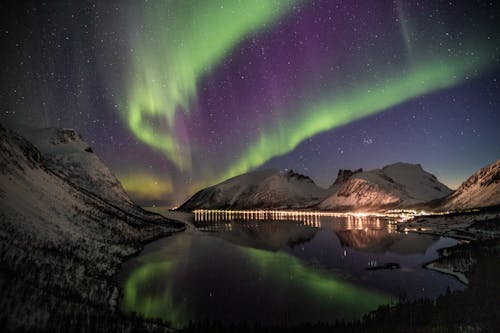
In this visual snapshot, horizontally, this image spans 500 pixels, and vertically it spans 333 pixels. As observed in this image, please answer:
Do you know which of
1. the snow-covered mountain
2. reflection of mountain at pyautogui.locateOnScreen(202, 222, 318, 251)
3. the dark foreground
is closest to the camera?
the dark foreground

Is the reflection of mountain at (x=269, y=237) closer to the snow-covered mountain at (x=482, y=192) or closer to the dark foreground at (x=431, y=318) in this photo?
the dark foreground at (x=431, y=318)

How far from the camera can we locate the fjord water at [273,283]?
25.9 metres

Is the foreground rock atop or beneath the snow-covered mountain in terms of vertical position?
beneath

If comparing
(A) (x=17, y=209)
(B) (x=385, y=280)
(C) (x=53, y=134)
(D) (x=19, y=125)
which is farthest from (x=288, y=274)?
(D) (x=19, y=125)

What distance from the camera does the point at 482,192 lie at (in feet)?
571

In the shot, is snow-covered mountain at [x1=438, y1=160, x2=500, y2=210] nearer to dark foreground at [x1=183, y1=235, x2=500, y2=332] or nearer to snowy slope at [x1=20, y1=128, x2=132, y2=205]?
dark foreground at [x1=183, y1=235, x2=500, y2=332]

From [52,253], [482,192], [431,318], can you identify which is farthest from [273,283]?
[482,192]

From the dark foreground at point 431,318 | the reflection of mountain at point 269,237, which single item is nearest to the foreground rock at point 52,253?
the dark foreground at point 431,318

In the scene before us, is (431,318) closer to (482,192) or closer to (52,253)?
(52,253)

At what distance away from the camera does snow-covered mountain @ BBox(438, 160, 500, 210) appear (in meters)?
160

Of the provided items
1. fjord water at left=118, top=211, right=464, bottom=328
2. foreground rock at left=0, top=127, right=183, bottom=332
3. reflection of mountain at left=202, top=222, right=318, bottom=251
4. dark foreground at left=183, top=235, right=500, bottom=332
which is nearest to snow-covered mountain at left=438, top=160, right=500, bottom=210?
reflection of mountain at left=202, top=222, right=318, bottom=251

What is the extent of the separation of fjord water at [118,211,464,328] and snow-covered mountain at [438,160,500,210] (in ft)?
436

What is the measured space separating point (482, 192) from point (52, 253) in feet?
676

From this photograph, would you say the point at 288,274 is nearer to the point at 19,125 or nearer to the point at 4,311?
the point at 4,311
